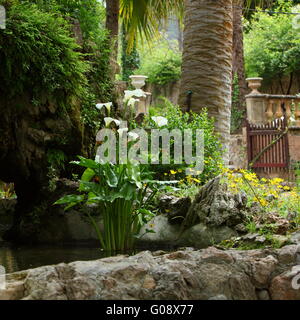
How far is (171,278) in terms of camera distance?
12.3 feet

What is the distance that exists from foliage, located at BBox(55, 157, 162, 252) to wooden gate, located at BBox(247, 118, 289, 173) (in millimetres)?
9323

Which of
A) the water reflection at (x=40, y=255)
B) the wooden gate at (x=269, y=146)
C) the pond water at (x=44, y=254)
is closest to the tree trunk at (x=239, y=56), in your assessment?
the wooden gate at (x=269, y=146)

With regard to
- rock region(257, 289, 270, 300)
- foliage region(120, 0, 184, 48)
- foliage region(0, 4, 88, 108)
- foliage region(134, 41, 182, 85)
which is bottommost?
rock region(257, 289, 270, 300)

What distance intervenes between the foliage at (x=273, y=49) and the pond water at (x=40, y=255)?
18.4 m

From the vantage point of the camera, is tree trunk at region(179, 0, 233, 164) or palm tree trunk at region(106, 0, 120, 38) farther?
palm tree trunk at region(106, 0, 120, 38)

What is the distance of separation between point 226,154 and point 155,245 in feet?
12.3

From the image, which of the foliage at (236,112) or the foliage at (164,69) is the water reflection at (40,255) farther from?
the foliage at (164,69)

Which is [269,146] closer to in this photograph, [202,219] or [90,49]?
[90,49]

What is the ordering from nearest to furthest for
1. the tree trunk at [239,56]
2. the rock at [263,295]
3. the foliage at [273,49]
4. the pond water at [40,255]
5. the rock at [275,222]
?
the rock at [263,295] → the rock at [275,222] → the pond water at [40,255] → the tree trunk at [239,56] → the foliage at [273,49]

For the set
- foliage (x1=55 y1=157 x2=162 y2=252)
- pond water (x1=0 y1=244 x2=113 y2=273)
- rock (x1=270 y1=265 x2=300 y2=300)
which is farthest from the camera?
foliage (x1=55 y1=157 x2=162 y2=252)

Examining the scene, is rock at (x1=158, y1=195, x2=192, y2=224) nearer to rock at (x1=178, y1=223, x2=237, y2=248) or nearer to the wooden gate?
rock at (x1=178, y1=223, x2=237, y2=248)

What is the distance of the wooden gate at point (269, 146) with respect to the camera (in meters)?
15.2

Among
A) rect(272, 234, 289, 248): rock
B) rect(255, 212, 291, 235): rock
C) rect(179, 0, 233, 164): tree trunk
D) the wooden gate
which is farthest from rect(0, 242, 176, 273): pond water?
the wooden gate

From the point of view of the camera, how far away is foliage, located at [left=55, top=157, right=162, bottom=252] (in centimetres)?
593
